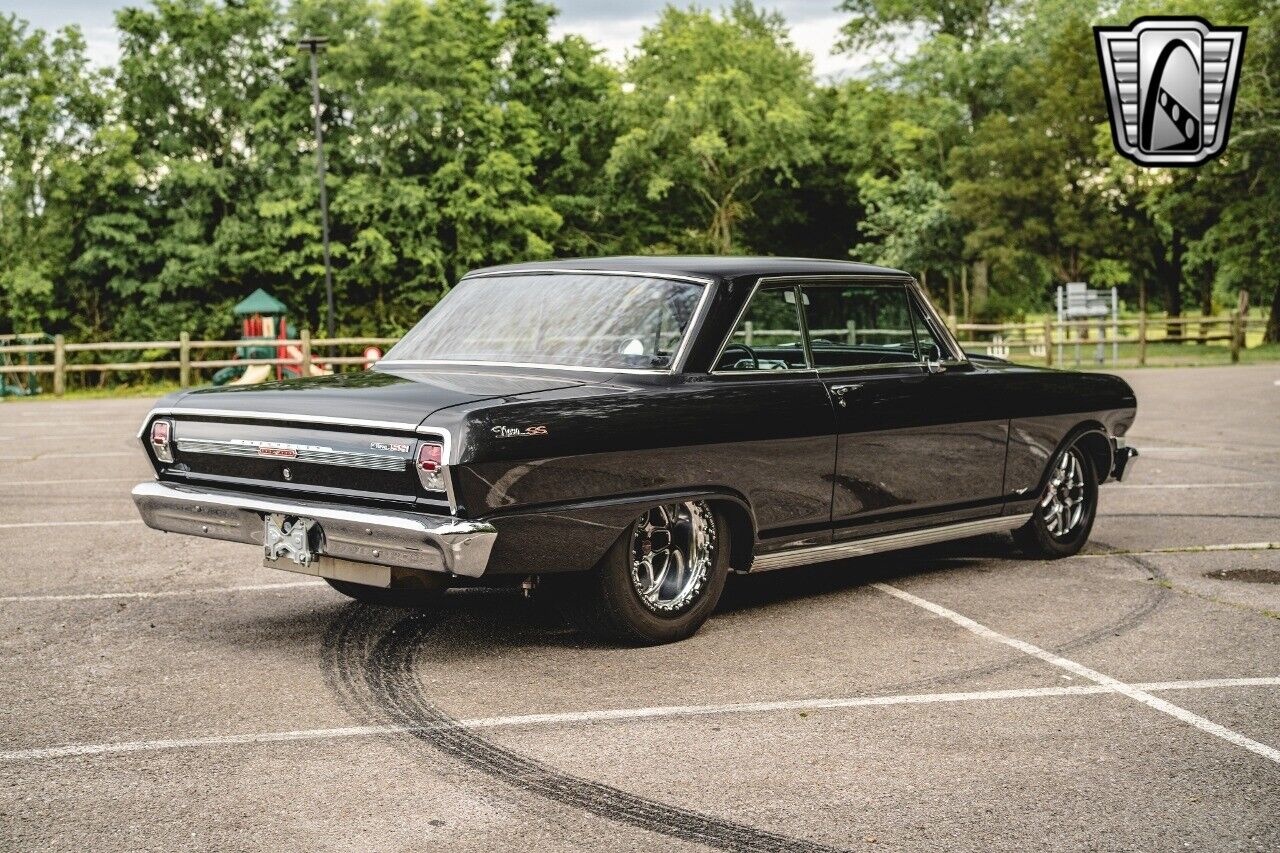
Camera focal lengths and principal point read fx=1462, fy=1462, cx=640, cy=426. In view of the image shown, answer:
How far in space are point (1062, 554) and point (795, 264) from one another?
248cm

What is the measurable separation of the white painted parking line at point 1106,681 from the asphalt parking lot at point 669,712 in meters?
0.02

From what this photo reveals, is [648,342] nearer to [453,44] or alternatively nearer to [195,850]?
[195,850]

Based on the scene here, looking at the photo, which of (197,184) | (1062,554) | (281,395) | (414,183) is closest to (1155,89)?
(1062,554)

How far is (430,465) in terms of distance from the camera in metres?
5.14

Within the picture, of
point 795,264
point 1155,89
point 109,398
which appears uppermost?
point 1155,89

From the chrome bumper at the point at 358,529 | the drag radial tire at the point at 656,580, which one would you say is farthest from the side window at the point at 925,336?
the chrome bumper at the point at 358,529

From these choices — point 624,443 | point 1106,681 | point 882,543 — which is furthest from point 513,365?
point 1106,681

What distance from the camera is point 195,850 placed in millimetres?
3621

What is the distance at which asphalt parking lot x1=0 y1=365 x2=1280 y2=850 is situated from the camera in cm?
384

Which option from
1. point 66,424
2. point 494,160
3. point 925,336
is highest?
point 494,160

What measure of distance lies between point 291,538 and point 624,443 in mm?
1293

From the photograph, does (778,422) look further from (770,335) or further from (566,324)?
(566,324)

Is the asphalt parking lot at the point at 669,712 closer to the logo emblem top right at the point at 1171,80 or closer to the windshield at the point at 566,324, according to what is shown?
the windshield at the point at 566,324

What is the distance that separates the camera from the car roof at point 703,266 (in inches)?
250
